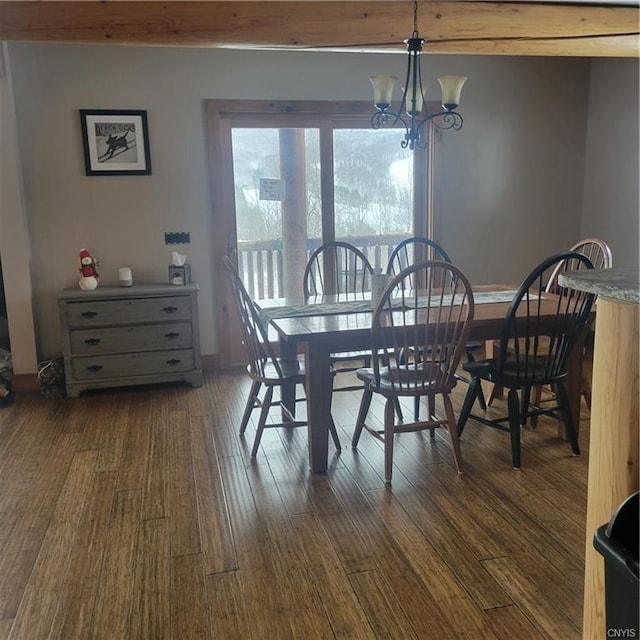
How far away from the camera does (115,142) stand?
4.46 meters

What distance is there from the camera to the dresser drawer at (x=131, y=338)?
422 centimetres

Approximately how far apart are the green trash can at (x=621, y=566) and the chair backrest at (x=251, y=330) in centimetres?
200

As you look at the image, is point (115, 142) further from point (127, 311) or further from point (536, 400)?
point (536, 400)

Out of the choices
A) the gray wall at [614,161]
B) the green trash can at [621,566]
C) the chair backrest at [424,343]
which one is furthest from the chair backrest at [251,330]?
the gray wall at [614,161]

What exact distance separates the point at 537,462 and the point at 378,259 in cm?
256

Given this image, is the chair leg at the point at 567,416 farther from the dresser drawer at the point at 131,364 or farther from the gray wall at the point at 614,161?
the dresser drawer at the point at 131,364

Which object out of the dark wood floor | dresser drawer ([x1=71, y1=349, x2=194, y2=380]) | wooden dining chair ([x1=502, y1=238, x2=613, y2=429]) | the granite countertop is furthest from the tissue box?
the granite countertop

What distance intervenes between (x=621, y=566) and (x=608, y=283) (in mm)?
584

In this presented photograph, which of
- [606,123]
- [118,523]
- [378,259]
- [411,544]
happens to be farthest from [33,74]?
[606,123]

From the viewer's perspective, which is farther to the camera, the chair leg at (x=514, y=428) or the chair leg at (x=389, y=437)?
the chair leg at (x=514, y=428)

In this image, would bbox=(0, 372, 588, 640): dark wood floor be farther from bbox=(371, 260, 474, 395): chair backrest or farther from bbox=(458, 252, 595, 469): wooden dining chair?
bbox=(371, 260, 474, 395): chair backrest

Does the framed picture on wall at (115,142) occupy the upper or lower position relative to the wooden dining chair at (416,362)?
upper

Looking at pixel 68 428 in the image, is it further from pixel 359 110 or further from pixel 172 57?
pixel 359 110

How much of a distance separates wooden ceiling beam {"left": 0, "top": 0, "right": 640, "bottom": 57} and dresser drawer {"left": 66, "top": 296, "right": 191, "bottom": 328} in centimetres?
167
